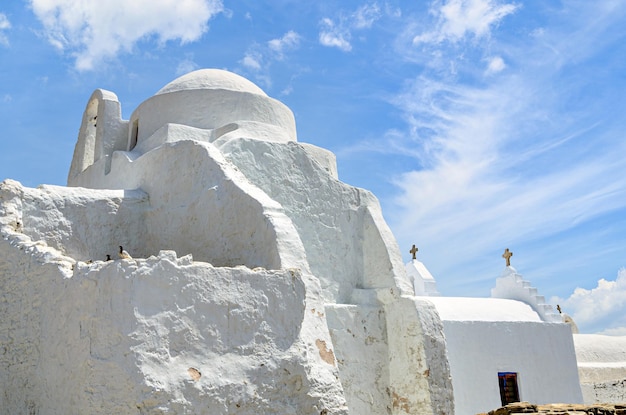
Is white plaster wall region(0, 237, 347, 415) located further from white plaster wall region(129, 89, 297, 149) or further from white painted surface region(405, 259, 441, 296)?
white painted surface region(405, 259, 441, 296)

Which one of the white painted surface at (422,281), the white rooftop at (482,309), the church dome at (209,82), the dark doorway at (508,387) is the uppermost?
the church dome at (209,82)

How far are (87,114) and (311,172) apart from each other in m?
5.70

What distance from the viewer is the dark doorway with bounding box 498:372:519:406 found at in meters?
11.4

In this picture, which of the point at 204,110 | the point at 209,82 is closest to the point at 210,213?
the point at 204,110

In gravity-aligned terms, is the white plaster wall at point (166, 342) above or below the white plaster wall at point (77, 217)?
below

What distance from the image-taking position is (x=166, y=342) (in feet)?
16.9

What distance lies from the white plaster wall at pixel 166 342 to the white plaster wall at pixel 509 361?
5555 millimetres

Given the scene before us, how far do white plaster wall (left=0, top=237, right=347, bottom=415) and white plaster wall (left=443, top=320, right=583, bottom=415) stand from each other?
5555 millimetres

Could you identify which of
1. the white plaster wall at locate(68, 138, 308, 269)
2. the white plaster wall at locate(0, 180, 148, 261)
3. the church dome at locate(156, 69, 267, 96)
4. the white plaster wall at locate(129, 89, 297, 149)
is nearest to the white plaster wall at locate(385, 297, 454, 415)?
the white plaster wall at locate(68, 138, 308, 269)

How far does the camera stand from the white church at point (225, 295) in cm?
521

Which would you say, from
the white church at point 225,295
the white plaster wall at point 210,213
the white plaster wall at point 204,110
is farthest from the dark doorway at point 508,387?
the white plaster wall at point 210,213

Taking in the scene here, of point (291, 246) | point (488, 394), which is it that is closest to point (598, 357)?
point (488, 394)

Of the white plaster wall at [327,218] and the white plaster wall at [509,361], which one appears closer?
the white plaster wall at [327,218]

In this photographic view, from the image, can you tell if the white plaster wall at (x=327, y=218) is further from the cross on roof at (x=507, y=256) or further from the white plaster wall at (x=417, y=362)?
the cross on roof at (x=507, y=256)
